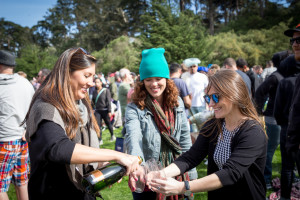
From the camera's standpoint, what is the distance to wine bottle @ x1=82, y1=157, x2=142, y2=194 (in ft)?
5.14

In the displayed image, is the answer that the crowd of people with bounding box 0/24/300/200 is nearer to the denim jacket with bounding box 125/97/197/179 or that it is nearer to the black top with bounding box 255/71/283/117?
the denim jacket with bounding box 125/97/197/179

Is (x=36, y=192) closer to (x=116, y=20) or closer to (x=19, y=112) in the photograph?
(x=19, y=112)

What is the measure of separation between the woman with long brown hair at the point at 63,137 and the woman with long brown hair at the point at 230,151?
460mm

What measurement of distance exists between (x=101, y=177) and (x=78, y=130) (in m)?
0.46

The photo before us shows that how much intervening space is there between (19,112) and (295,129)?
3508 millimetres

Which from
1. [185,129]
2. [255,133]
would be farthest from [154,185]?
[185,129]

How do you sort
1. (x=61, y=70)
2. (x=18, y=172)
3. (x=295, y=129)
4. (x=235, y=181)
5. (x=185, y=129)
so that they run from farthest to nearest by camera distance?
(x=18, y=172) < (x=185, y=129) < (x=295, y=129) < (x=61, y=70) < (x=235, y=181)

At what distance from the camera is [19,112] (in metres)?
3.30

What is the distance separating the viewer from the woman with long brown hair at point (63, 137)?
1.38 m

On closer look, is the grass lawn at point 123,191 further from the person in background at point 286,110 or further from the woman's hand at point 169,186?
the woman's hand at point 169,186

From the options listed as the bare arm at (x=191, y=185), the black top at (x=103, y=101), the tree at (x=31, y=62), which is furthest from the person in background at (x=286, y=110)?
the tree at (x=31, y=62)

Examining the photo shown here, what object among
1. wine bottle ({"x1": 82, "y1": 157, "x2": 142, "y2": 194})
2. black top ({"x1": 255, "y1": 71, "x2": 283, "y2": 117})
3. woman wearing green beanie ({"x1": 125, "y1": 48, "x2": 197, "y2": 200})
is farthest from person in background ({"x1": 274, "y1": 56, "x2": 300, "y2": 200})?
wine bottle ({"x1": 82, "y1": 157, "x2": 142, "y2": 194})

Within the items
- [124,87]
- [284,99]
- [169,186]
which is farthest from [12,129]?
[124,87]

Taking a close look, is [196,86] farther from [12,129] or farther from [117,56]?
[117,56]
